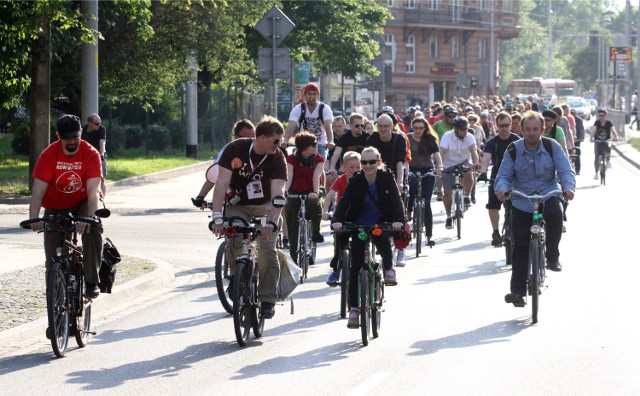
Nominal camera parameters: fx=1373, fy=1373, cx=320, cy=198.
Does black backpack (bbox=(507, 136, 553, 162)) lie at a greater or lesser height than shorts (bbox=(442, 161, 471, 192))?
greater

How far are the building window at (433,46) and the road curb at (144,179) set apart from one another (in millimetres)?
60110

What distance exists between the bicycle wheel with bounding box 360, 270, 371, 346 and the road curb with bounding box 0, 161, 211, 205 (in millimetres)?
14790

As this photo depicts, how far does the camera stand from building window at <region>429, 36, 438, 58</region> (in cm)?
9681

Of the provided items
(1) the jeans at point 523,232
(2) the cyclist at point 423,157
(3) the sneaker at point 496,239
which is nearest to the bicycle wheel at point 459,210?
(2) the cyclist at point 423,157

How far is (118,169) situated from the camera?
32719 mm

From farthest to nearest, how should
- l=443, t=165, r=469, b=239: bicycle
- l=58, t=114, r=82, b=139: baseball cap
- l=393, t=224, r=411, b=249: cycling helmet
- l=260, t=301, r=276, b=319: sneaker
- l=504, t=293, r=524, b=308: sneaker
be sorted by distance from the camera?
l=443, t=165, r=469, b=239: bicycle, l=504, t=293, r=524, b=308: sneaker, l=260, t=301, r=276, b=319: sneaker, l=393, t=224, r=411, b=249: cycling helmet, l=58, t=114, r=82, b=139: baseball cap

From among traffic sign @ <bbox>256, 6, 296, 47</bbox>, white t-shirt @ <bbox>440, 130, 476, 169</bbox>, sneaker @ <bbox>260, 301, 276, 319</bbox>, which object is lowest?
sneaker @ <bbox>260, 301, 276, 319</bbox>

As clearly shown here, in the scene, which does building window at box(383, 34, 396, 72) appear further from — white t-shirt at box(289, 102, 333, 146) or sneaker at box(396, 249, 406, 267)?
sneaker at box(396, 249, 406, 267)

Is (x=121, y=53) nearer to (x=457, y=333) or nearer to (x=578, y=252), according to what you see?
(x=578, y=252)

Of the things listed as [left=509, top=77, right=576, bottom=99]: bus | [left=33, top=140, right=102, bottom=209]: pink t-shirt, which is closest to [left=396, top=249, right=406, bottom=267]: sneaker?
[left=33, top=140, right=102, bottom=209]: pink t-shirt

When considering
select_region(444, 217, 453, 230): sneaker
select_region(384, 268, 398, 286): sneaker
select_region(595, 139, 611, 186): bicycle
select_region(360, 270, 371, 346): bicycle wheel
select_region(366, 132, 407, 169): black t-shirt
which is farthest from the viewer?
select_region(595, 139, 611, 186): bicycle

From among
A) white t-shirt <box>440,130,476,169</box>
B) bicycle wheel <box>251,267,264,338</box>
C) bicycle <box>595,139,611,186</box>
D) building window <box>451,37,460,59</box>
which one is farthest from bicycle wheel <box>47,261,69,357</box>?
building window <box>451,37,460,59</box>

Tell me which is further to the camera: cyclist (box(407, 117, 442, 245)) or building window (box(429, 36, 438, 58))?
building window (box(429, 36, 438, 58))

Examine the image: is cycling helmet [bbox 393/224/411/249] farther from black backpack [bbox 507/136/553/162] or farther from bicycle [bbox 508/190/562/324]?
black backpack [bbox 507/136/553/162]
